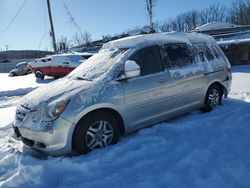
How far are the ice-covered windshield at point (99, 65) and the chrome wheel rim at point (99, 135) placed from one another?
2.74ft

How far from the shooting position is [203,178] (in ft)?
12.1

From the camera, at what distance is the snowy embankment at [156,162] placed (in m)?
3.75

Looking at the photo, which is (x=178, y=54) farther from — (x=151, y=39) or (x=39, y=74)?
(x=39, y=74)

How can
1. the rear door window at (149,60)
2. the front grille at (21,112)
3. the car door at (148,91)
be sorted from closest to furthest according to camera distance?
the front grille at (21,112)
the car door at (148,91)
the rear door window at (149,60)

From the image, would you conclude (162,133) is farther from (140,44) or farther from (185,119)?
(140,44)

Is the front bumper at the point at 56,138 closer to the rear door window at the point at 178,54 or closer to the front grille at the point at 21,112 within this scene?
the front grille at the point at 21,112

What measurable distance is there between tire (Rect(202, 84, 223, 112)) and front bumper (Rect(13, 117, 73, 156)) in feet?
10.6

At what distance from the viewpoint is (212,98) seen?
21.9 ft

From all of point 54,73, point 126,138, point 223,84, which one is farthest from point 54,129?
point 54,73

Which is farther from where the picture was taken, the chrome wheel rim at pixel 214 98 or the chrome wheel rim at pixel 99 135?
the chrome wheel rim at pixel 214 98

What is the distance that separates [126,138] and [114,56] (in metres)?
1.42

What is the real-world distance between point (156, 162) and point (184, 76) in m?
2.22

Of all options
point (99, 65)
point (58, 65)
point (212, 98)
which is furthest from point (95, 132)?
point (58, 65)

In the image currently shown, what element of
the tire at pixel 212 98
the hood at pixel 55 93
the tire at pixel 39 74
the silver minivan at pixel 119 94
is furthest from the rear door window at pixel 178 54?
the tire at pixel 39 74
